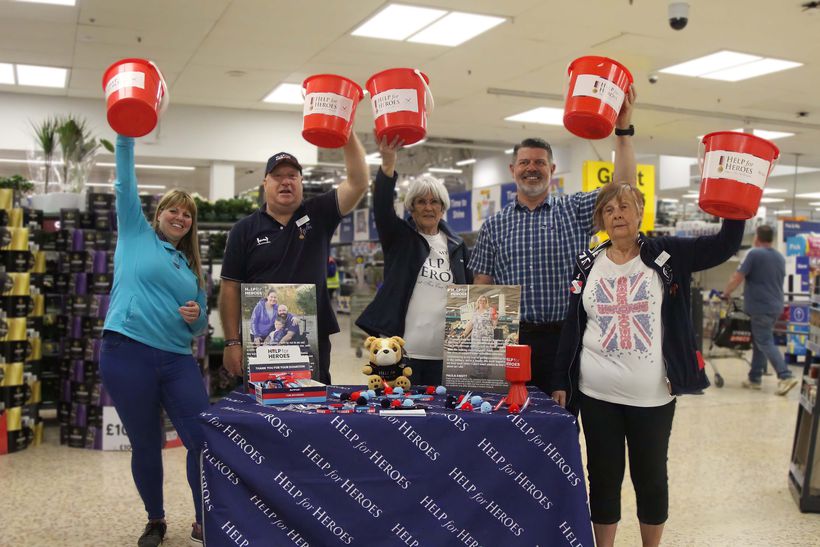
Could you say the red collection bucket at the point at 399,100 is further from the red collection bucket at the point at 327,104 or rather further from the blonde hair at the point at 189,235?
the blonde hair at the point at 189,235

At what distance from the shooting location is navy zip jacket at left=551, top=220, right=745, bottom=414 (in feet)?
8.14

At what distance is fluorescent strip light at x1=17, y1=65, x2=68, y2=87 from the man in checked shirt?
23.9 ft

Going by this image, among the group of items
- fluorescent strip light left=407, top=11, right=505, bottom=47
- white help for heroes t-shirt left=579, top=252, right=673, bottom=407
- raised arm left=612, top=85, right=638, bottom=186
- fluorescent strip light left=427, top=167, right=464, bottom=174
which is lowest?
white help for heroes t-shirt left=579, top=252, right=673, bottom=407

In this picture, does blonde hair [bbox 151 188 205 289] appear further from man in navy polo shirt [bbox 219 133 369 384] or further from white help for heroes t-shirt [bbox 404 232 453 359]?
white help for heroes t-shirt [bbox 404 232 453 359]

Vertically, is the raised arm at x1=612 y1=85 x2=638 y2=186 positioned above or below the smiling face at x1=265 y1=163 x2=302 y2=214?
above

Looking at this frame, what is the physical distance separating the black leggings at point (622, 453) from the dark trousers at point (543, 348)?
0.28 m

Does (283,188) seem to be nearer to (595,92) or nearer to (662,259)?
(595,92)

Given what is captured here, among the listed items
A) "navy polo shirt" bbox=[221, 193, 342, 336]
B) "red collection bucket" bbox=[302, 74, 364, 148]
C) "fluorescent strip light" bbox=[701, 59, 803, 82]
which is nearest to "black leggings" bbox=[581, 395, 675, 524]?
"navy polo shirt" bbox=[221, 193, 342, 336]

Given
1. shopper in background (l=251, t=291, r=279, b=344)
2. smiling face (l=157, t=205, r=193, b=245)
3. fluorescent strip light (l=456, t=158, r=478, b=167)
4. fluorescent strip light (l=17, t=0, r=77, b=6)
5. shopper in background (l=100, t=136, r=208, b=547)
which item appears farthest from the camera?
fluorescent strip light (l=456, t=158, r=478, b=167)

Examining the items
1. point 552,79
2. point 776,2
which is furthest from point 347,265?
point 776,2

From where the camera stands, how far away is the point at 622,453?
2.60m

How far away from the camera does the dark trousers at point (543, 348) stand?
2857 millimetres

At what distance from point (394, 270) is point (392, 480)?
0.95m

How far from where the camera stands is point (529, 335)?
2.89m
